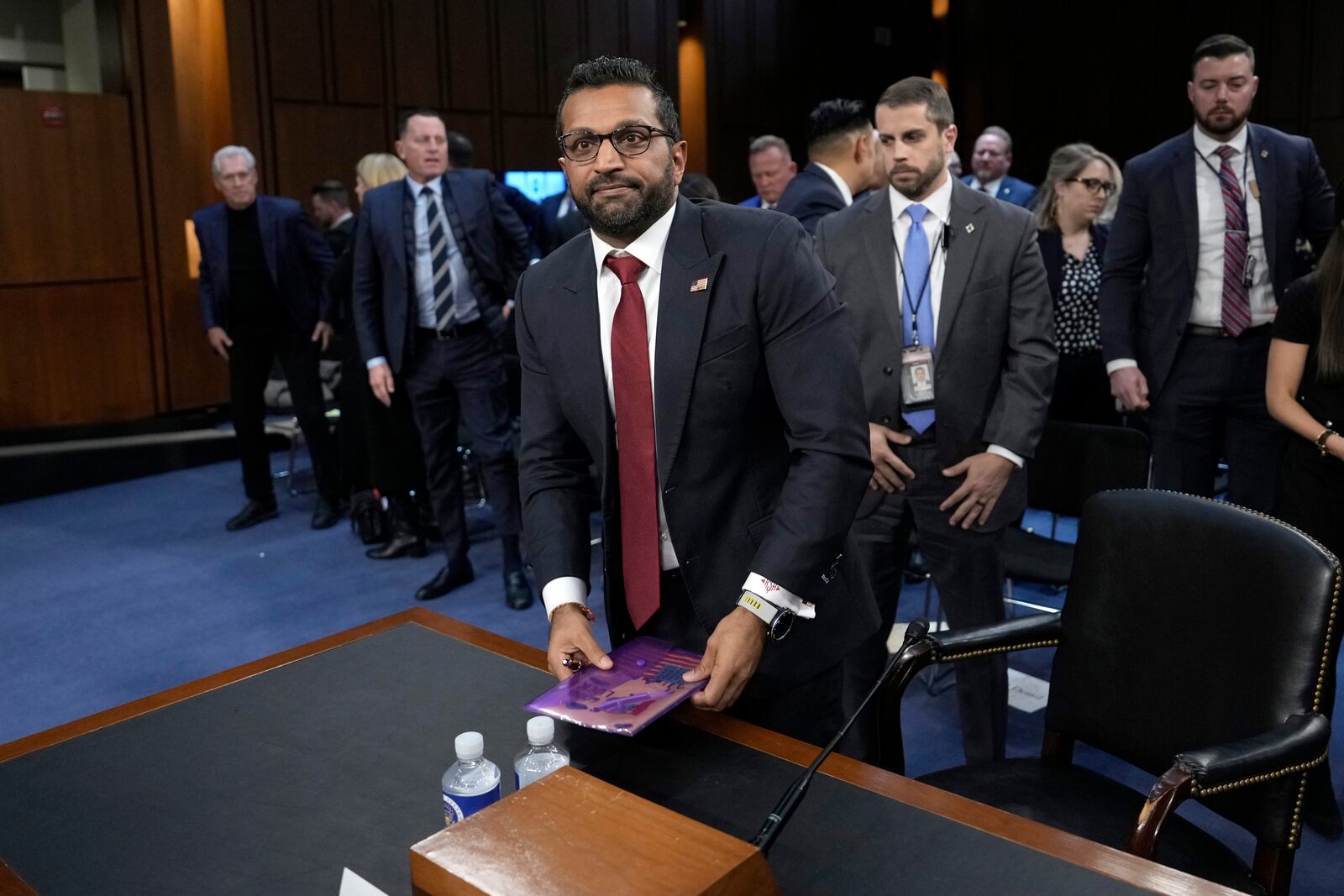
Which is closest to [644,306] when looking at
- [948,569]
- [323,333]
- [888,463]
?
[888,463]

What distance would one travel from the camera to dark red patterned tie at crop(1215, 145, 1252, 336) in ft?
10.0

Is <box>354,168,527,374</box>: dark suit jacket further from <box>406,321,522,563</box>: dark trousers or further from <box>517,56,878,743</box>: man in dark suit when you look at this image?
<box>517,56,878,743</box>: man in dark suit

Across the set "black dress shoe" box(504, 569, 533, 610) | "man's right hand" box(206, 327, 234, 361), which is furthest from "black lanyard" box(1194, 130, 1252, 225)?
"man's right hand" box(206, 327, 234, 361)

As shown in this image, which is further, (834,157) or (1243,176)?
(834,157)

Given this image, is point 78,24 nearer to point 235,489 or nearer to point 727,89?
point 235,489

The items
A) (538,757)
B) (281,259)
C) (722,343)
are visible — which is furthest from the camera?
(281,259)

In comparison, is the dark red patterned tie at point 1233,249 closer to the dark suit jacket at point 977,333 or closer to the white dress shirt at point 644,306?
the dark suit jacket at point 977,333

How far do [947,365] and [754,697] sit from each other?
3.51 feet

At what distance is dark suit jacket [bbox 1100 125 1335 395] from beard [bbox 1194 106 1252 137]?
0.14ft

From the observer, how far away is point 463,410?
14.0ft

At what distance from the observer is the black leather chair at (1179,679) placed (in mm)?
1524

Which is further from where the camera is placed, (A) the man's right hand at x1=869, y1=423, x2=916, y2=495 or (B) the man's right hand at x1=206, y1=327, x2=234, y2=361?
(B) the man's right hand at x1=206, y1=327, x2=234, y2=361

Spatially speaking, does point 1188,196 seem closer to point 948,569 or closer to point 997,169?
point 948,569

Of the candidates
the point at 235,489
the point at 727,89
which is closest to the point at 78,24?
the point at 235,489
